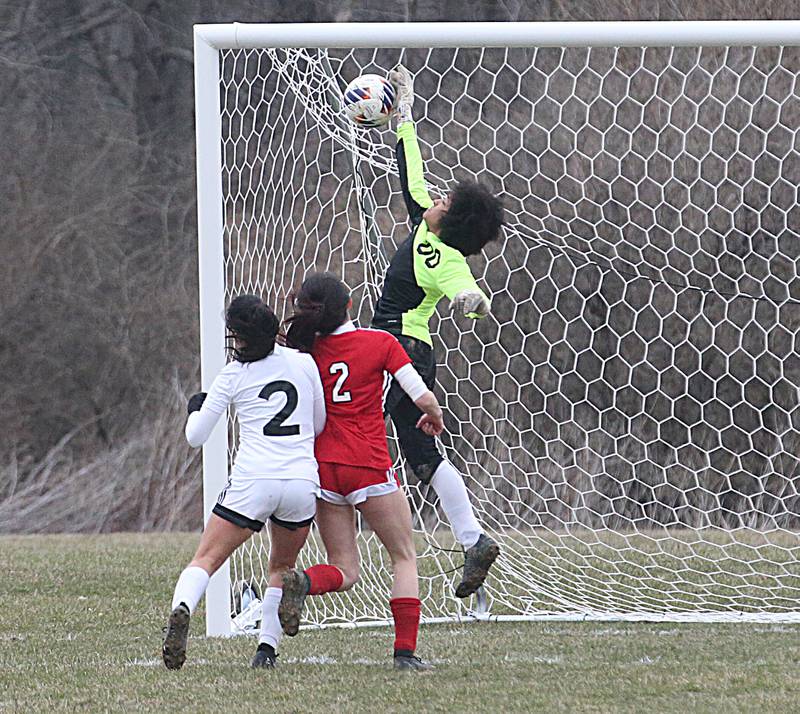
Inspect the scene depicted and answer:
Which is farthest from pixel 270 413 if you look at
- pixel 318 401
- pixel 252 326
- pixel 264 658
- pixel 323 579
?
pixel 264 658

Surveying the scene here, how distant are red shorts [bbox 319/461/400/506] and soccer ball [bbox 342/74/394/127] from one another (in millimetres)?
1727

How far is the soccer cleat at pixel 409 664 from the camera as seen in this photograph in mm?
5219

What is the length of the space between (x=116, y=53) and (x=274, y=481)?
52.4ft

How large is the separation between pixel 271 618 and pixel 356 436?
74 cm

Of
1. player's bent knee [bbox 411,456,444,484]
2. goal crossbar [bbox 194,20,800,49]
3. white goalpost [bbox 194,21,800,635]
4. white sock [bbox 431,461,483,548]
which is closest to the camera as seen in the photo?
white sock [bbox 431,461,483,548]

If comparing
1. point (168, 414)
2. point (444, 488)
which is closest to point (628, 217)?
point (444, 488)

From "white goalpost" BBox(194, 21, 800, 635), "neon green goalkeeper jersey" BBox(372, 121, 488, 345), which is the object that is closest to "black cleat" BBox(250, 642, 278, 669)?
"neon green goalkeeper jersey" BBox(372, 121, 488, 345)

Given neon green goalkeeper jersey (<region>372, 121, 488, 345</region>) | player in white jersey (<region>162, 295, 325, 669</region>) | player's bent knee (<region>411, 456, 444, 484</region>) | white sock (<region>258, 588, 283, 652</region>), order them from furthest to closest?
player's bent knee (<region>411, 456, 444, 484</region>)
neon green goalkeeper jersey (<region>372, 121, 488, 345</region>)
white sock (<region>258, 588, 283, 652</region>)
player in white jersey (<region>162, 295, 325, 669</region>)

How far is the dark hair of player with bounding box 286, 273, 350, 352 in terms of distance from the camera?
17.1 ft

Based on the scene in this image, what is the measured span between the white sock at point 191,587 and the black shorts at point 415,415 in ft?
4.28

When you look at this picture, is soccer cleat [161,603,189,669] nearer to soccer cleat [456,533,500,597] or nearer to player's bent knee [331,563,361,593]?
player's bent knee [331,563,361,593]

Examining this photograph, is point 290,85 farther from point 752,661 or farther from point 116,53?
point 116,53

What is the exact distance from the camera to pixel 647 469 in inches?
400

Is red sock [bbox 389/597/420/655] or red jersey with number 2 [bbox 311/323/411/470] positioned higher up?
red jersey with number 2 [bbox 311/323/411/470]
